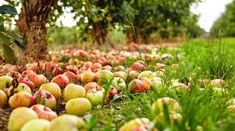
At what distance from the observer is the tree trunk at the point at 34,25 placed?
5004 millimetres

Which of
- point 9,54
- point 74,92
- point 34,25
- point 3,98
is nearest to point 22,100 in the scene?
point 3,98

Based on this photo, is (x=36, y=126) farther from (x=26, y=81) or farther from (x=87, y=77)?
(x=87, y=77)

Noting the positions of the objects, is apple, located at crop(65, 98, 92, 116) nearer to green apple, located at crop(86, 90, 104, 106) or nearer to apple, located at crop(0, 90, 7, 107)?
green apple, located at crop(86, 90, 104, 106)

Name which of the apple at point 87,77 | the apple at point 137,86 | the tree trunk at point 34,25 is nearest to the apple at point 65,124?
the apple at point 137,86

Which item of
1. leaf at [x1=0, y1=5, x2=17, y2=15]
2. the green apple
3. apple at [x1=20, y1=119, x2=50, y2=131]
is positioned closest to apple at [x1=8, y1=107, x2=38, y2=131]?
apple at [x1=20, y1=119, x2=50, y2=131]

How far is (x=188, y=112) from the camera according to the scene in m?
1.80

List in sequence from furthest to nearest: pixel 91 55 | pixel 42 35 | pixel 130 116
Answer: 1. pixel 91 55
2. pixel 42 35
3. pixel 130 116

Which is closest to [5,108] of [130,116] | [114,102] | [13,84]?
[13,84]

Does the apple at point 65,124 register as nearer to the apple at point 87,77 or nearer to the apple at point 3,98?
the apple at point 3,98

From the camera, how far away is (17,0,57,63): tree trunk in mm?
5004

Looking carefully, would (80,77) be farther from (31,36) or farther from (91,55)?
(91,55)

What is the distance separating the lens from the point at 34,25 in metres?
4.98

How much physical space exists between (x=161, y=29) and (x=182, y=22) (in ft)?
3.56

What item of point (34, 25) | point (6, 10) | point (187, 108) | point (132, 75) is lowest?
point (132, 75)
